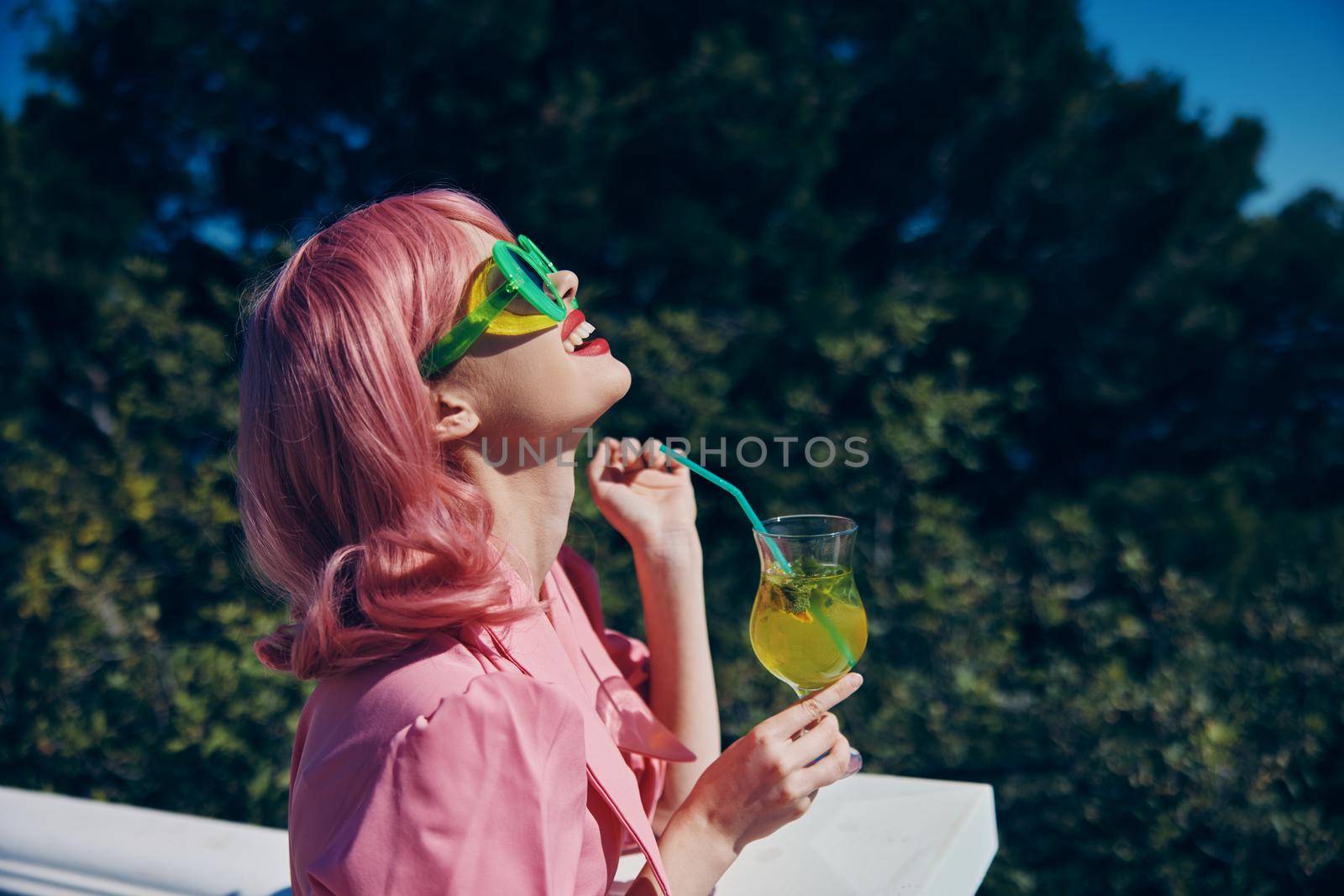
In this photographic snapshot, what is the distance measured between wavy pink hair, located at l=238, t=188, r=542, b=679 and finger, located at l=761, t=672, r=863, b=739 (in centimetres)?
44

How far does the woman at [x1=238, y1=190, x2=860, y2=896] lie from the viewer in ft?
3.77

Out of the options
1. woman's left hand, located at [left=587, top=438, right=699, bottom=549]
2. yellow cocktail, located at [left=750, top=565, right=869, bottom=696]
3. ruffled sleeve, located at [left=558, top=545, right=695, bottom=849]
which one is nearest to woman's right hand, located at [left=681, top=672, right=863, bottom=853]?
yellow cocktail, located at [left=750, top=565, right=869, bottom=696]

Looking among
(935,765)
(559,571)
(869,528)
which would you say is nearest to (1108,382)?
(869,528)

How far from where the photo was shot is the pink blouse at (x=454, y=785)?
1114 mm

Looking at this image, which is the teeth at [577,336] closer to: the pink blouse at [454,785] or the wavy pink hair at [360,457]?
the wavy pink hair at [360,457]

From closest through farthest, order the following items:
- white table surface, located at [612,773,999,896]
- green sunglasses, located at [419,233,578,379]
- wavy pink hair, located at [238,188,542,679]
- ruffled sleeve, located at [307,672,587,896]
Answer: ruffled sleeve, located at [307,672,587,896], wavy pink hair, located at [238,188,542,679], green sunglasses, located at [419,233,578,379], white table surface, located at [612,773,999,896]

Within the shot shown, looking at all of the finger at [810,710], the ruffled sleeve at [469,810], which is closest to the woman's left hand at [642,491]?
the finger at [810,710]

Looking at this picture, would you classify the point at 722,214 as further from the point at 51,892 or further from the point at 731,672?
the point at 51,892

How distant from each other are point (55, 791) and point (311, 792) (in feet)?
11.1

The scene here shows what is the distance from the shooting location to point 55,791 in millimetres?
3775

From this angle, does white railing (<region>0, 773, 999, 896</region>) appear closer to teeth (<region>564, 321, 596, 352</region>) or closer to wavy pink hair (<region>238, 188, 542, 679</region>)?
wavy pink hair (<region>238, 188, 542, 679</region>)

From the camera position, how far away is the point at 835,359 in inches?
171

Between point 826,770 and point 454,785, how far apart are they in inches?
24.5

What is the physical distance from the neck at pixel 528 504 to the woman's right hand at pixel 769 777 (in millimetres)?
429
